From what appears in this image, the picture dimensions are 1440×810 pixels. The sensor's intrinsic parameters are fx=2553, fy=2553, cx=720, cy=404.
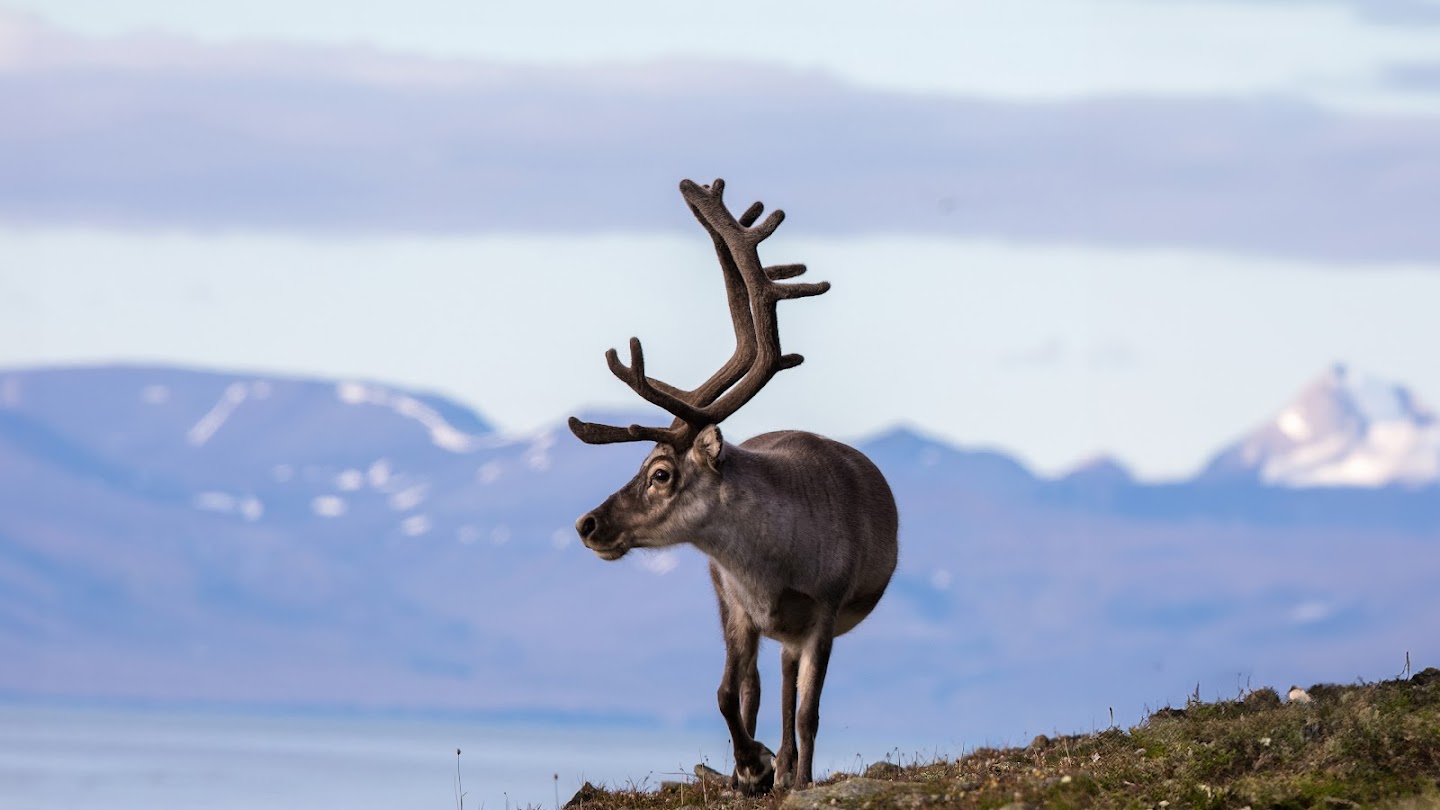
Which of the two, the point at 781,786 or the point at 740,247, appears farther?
the point at 740,247

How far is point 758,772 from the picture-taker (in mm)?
20906

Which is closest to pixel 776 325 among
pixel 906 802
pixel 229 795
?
pixel 906 802

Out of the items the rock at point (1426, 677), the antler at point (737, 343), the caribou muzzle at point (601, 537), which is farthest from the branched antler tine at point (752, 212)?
the rock at point (1426, 677)

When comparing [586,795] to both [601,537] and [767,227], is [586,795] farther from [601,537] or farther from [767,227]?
[767,227]

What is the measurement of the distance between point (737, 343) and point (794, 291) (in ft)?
2.17

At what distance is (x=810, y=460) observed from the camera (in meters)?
21.4

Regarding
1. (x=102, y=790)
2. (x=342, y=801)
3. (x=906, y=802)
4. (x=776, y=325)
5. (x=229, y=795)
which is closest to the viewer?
(x=906, y=802)

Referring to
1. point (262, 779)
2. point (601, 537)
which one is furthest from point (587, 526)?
point (262, 779)

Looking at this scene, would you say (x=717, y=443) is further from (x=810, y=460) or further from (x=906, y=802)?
(x=906, y=802)

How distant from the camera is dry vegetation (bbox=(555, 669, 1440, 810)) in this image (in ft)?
56.7

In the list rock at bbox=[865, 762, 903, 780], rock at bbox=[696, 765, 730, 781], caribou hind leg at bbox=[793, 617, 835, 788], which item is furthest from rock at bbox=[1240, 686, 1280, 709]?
rock at bbox=[696, 765, 730, 781]

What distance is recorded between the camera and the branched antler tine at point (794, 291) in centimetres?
2156

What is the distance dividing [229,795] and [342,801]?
10.8m

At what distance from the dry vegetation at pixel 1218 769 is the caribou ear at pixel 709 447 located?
269 cm
